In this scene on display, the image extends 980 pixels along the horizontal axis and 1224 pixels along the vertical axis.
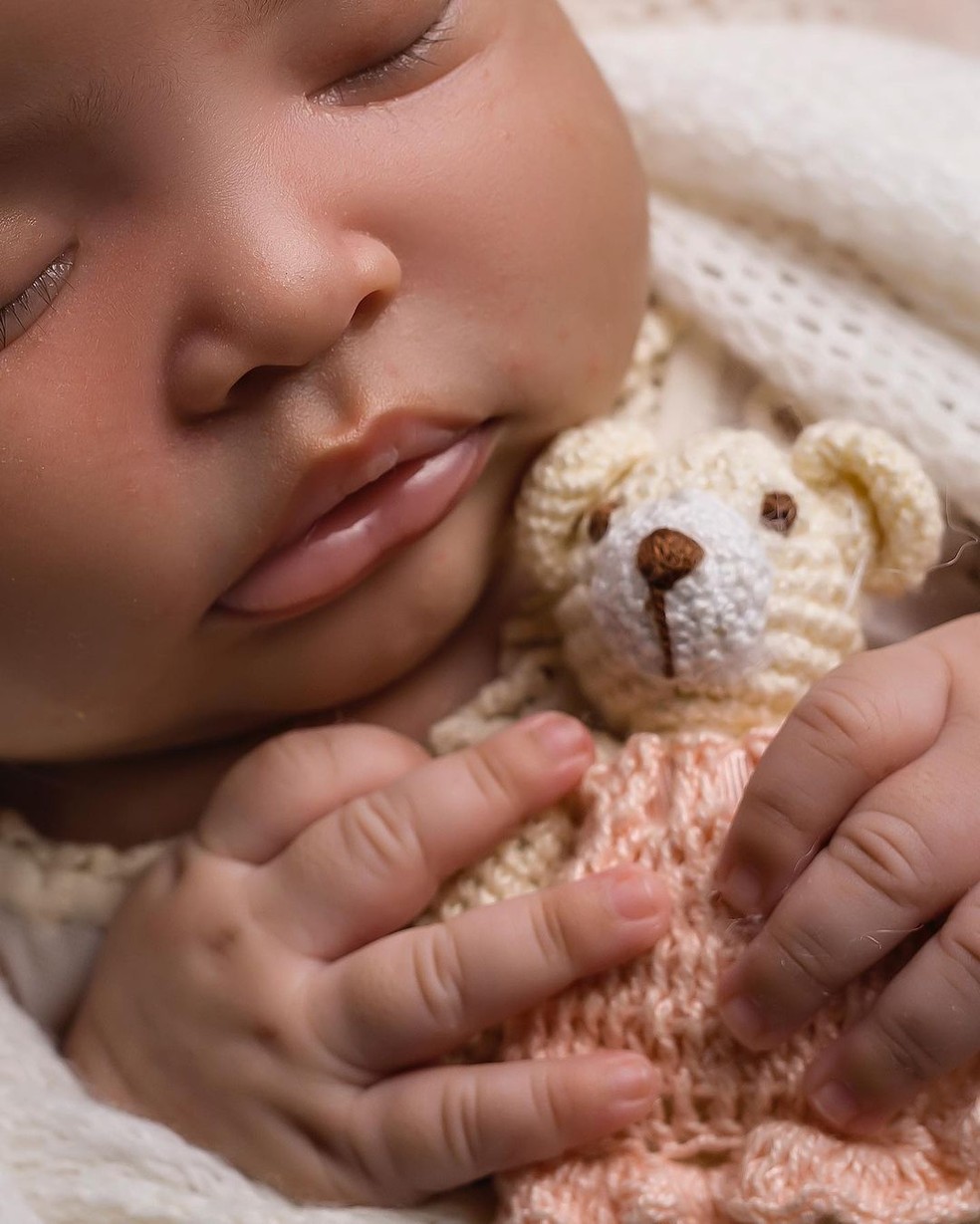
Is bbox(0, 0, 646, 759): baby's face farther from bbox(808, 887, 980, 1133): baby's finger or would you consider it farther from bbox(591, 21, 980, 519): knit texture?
bbox(808, 887, 980, 1133): baby's finger

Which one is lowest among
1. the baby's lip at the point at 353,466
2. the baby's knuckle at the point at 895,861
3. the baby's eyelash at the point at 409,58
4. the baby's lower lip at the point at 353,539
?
the baby's knuckle at the point at 895,861

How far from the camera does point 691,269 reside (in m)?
0.93

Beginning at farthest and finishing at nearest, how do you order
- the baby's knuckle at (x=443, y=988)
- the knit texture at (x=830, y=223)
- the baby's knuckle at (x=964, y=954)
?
the knit texture at (x=830, y=223), the baby's knuckle at (x=443, y=988), the baby's knuckle at (x=964, y=954)

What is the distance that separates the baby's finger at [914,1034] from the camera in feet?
1.90

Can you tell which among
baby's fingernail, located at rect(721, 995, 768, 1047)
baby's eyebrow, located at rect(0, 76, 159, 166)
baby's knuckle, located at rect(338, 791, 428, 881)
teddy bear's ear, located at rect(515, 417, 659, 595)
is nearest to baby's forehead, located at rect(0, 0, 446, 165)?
baby's eyebrow, located at rect(0, 76, 159, 166)

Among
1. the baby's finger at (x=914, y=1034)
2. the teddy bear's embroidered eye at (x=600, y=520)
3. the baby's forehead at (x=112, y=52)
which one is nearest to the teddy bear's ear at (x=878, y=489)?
the teddy bear's embroidered eye at (x=600, y=520)

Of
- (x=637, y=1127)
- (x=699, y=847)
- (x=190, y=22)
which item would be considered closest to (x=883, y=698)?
(x=699, y=847)

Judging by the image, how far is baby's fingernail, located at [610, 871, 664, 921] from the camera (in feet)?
2.12

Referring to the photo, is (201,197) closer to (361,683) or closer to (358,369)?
(358,369)

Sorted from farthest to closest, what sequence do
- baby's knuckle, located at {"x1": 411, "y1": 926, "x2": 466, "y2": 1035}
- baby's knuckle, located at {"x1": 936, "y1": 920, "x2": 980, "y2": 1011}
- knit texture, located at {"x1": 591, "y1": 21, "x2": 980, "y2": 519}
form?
knit texture, located at {"x1": 591, "y1": 21, "x2": 980, "y2": 519}
baby's knuckle, located at {"x1": 411, "y1": 926, "x2": 466, "y2": 1035}
baby's knuckle, located at {"x1": 936, "y1": 920, "x2": 980, "y2": 1011}

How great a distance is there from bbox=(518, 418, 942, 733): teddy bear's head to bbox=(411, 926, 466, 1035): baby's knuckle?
0.16 m

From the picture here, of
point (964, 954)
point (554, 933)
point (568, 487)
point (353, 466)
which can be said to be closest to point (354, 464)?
point (353, 466)

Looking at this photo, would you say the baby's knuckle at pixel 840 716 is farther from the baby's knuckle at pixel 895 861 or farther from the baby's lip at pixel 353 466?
the baby's lip at pixel 353 466

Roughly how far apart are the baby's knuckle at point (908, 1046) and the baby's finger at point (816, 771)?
0.23 feet
